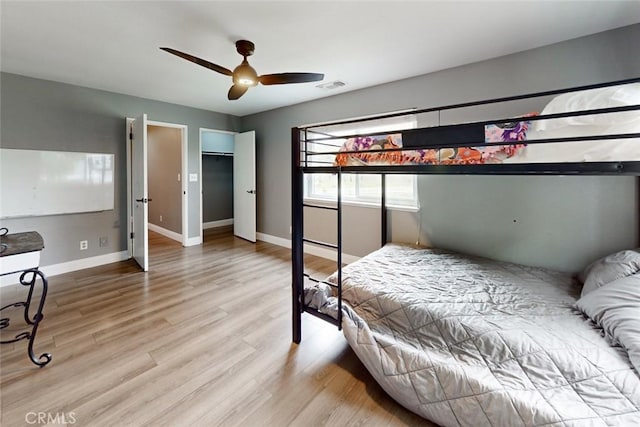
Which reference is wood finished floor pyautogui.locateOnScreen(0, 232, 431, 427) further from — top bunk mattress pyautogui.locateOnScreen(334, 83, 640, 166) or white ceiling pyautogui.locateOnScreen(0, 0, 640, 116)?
white ceiling pyautogui.locateOnScreen(0, 0, 640, 116)

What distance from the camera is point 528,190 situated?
266 centimetres

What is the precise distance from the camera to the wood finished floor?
150cm

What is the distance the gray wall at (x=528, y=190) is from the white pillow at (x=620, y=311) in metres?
0.89

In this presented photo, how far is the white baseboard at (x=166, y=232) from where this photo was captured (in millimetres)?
5233

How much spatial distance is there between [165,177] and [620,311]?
6.28 m

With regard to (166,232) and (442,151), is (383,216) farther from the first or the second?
(166,232)

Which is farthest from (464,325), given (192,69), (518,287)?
(192,69)

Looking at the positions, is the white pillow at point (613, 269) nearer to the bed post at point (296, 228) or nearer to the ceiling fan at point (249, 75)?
the bed post at point (296, 228)

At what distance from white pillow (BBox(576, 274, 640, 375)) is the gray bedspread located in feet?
0.18

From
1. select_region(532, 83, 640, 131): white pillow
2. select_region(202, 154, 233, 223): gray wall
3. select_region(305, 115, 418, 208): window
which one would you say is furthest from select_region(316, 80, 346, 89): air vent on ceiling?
select_region(202, 154, 233, 223): gray wall

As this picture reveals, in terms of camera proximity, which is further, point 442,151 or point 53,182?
point 53,182

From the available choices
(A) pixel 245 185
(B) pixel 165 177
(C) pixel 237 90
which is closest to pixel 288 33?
(C) pixel 237 90

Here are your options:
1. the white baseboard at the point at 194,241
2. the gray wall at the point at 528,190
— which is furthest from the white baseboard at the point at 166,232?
the gray wall at the point at 528,190

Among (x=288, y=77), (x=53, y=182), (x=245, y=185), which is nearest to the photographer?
(x=288, y=77)
